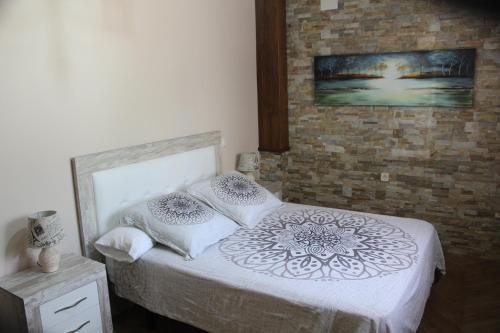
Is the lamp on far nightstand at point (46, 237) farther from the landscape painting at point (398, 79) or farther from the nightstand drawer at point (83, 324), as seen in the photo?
the landscape painting at point (398, 79)

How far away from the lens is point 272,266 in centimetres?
240

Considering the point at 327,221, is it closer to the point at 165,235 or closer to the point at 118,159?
the point at 165,235

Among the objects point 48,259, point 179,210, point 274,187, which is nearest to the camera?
point 48,259

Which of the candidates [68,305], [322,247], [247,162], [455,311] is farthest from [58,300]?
[455,311]

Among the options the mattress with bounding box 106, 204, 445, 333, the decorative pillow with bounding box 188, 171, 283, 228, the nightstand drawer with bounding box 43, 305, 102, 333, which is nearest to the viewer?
the mattress with bounding box 106, 204, 445, 333

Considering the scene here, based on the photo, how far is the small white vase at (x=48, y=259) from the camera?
2285 millimetres

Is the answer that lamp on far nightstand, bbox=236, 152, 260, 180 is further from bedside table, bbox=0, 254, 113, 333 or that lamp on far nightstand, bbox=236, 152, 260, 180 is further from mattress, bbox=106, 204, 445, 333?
bedside table, bbox=0, 254, 113, 333

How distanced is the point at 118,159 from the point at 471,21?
9.59ft

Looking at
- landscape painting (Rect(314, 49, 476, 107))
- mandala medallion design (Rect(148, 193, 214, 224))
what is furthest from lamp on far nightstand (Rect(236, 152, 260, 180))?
mandala medallion design (Rect(148, 193, 214, 224))

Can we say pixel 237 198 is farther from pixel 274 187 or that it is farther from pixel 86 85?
pixel 86 85

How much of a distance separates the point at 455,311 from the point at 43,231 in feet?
8.61

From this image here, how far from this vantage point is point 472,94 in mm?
3459

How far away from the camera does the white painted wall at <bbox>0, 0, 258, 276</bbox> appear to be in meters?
2.28

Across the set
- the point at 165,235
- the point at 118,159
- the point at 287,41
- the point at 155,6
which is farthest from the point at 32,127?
the point at 287,41
